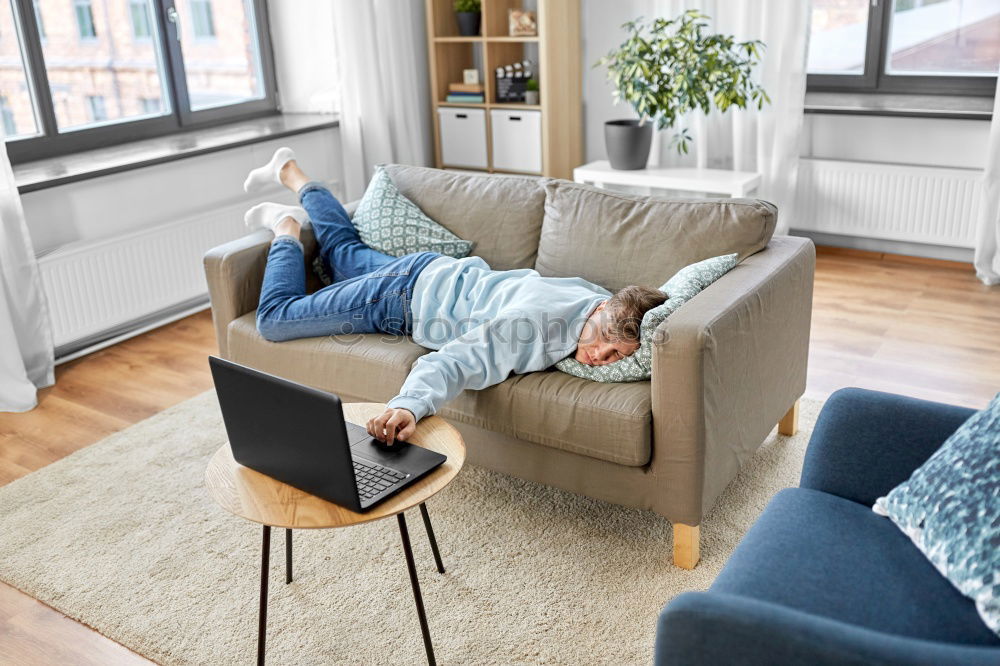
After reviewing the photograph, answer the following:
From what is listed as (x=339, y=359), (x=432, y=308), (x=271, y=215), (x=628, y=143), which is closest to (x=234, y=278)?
(x=271, y=215)

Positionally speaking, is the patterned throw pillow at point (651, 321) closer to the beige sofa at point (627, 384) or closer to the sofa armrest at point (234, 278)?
the beige sofa at point (627, 384)

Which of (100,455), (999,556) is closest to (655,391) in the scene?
(999,556)

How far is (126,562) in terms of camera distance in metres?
2.26

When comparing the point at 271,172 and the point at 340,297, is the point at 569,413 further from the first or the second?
the point at 271,172

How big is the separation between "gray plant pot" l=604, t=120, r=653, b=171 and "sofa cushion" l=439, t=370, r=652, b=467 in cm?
224

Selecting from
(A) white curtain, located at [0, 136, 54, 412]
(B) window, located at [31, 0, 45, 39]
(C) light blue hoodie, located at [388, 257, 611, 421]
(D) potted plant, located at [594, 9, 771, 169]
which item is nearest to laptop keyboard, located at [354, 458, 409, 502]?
(C) light blue hoodie, located at [388, 257, 611, 421]

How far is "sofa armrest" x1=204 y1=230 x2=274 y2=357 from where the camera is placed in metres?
2.74

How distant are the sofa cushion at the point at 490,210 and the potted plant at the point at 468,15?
195 cm

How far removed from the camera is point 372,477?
171cm

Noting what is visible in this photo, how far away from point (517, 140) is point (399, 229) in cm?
200

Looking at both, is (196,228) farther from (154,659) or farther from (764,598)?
(764,598)

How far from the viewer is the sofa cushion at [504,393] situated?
2.08 metres

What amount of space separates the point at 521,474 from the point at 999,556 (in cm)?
121

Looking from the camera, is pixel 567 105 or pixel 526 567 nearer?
pixel 526 567
